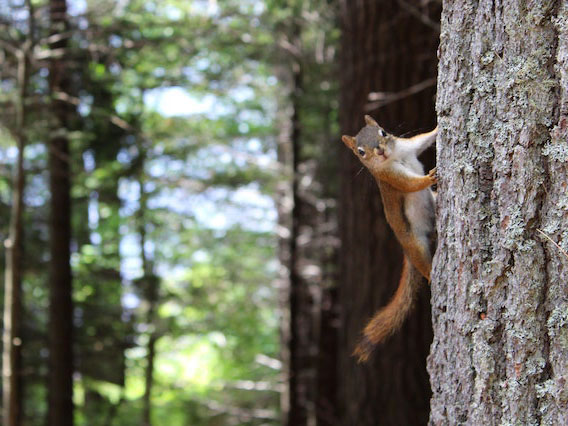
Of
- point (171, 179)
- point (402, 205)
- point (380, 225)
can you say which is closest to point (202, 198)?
point (171, 179)

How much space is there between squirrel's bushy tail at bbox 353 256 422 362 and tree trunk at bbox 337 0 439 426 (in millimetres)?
2234

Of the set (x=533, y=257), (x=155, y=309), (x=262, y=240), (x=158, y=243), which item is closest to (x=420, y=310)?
(x=533, y=257)

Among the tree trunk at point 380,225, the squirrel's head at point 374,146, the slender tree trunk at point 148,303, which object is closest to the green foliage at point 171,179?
the slender tree trunk at point 148,303

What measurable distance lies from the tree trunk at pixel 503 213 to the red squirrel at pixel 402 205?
0.26 meters

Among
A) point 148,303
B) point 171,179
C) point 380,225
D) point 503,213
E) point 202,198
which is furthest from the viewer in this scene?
point 202,198

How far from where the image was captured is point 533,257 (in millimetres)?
1340

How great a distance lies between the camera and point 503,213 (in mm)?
1390

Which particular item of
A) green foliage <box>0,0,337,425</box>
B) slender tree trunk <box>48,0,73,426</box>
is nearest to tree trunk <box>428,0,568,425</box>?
green foliage <box>0,0,337,425</box>

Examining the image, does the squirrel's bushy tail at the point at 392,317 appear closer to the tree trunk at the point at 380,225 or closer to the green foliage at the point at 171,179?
the tree trunk at the point at 380,225

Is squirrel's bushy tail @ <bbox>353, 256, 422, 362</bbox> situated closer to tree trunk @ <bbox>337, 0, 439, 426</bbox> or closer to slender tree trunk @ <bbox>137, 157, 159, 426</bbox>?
tree trunk @ <bbox>337, 0, 439, 426</bbox>

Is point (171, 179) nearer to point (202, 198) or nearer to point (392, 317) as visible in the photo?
point (202, 198)

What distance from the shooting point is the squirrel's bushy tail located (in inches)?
69.1

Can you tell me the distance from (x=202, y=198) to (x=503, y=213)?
7.92 metres

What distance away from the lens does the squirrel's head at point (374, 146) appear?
1.84 m
